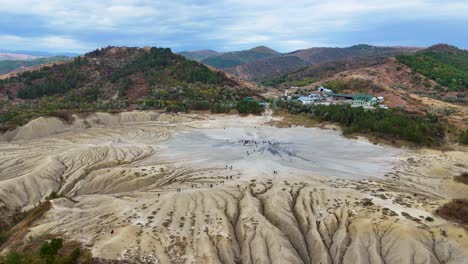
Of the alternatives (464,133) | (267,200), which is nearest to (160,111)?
(267,200)

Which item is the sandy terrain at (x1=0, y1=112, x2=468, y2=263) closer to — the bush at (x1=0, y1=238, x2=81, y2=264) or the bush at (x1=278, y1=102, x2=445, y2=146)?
the bush at (x1=0, y1=238, x2=81, y2=264)

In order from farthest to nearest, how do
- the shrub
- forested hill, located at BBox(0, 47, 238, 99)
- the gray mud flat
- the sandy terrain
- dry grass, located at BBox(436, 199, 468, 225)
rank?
forested hill, located at BBox(0, 47, 238, 99)
the shrub
the gray mud flat
dry grass, located at BBox(436, 199, 468, 225)
the sandy terrain

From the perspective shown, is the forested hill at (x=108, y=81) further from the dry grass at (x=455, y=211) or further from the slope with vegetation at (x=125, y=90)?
the dry grass at (x=455, y=211)

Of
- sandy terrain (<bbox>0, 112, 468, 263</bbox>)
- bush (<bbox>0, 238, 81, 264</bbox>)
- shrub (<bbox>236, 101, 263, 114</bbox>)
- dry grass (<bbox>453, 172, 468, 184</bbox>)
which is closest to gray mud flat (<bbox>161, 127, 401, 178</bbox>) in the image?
sandy terrain (<bbox>0, 112, 468, 263</bbox>)

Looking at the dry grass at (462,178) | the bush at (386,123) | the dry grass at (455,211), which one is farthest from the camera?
the bush at (386,123)

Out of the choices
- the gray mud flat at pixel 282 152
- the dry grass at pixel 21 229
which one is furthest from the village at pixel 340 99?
the dry grass at pixel 21 229
